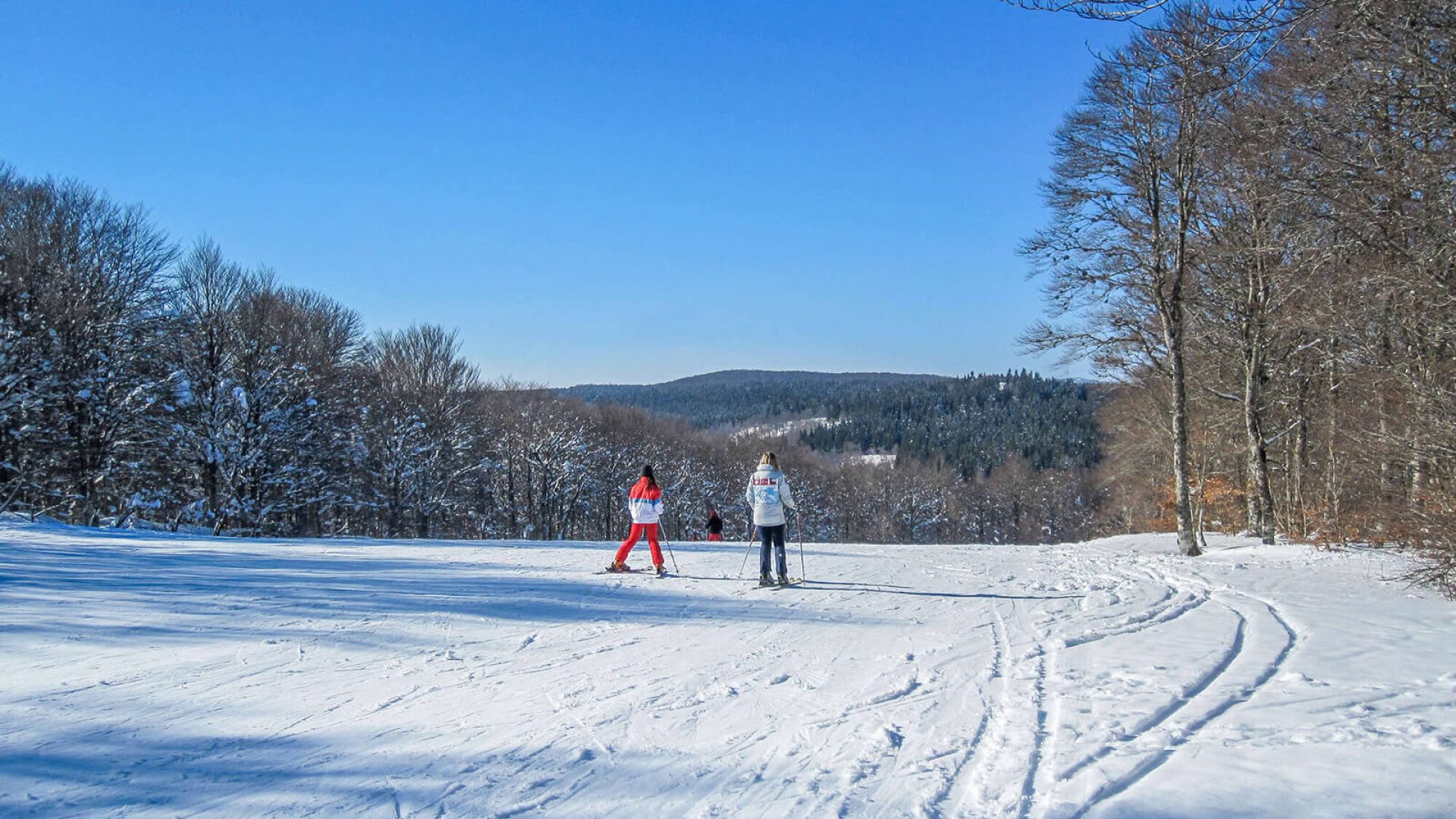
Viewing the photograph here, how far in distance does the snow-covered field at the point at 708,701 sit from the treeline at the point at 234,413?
58.5 ft

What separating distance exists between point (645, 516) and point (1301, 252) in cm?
1132

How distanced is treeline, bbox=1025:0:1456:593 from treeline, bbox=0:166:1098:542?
25.3 m

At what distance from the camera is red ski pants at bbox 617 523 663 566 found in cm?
1210

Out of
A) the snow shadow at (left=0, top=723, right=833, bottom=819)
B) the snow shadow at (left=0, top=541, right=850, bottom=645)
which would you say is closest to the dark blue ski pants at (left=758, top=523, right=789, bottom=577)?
the snow shadow at (left=0, top=541, right=850, bottom=645)

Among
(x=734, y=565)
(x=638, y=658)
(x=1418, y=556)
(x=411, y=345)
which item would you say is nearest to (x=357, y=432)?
(x=411, y=345)

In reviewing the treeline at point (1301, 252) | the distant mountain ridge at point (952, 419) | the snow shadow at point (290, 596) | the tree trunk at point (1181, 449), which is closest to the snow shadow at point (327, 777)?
the snow shadow at point (290, 596)

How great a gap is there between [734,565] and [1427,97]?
10821 mm

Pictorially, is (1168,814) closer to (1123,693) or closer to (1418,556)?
(1123,693)

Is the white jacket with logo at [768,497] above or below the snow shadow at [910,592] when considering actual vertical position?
above

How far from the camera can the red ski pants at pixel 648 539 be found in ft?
39.7

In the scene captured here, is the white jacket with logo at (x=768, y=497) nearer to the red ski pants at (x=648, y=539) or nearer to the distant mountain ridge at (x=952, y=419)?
the red ski pants at (x=648, y=539)

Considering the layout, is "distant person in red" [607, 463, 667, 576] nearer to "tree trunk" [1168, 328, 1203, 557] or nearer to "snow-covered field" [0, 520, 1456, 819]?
"snow-covered field" [0, 520, 1456, 819]

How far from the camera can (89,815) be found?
357 cm

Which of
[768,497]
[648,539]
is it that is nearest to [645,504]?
[648,539]
